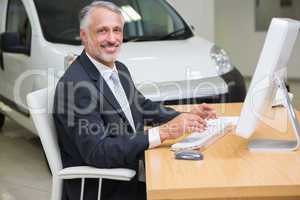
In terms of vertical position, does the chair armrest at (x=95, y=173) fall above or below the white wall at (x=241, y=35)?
below

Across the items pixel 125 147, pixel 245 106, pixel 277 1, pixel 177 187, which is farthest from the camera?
pixel 277 1

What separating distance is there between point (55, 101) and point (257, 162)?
0.79m

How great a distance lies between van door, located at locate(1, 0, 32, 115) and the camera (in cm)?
391

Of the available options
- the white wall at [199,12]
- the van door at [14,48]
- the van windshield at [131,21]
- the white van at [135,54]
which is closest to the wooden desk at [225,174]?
the white van at [135,54]

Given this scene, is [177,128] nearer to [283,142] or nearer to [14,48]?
[283,142]

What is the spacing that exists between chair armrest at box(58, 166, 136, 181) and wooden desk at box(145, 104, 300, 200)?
10 centimetres

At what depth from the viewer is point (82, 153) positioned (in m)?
1.71

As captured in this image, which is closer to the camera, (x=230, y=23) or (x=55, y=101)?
(x=55, y=101)

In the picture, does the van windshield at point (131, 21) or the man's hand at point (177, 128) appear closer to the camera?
the man's hand at point (177, 128)

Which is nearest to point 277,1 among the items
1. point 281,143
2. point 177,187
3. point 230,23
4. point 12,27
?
point 230,23

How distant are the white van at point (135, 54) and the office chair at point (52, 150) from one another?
1.47 m

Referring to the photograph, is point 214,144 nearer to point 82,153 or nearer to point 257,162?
point 257,162

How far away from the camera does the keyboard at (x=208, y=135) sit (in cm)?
172

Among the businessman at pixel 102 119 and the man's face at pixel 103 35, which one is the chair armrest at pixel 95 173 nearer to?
the businessman at pixel 102 119
